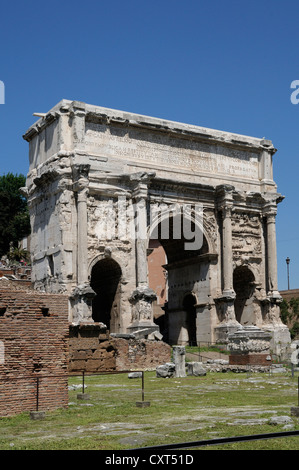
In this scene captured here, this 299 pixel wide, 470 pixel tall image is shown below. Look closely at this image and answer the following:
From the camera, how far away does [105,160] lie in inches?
1103

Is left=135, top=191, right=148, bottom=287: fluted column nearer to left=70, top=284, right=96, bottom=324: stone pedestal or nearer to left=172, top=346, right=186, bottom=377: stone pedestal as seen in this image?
left=70, top=284, right=96, bottom=324: stone pedestal

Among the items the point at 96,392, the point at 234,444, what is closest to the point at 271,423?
the point at 234,444

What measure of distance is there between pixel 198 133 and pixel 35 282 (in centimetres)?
954

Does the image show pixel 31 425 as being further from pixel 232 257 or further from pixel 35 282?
pixel 232 257

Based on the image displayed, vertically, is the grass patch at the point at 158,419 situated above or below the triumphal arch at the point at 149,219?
below

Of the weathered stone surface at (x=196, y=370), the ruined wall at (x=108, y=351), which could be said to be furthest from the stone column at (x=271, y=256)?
the weathered stone surface at (x=196, y=370)

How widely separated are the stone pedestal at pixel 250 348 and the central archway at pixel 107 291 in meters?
7.65

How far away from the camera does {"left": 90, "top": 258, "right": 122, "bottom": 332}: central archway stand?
1120 inches

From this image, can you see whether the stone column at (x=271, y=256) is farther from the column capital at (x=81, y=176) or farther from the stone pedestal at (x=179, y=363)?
the stone pedestal at (x=179, y=363)

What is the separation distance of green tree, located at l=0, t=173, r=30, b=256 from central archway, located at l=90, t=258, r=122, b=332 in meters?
24.4

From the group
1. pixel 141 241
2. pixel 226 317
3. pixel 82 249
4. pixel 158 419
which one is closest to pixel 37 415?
pixel 158 419

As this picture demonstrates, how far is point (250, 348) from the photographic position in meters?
21.1

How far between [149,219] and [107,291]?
3.50 m

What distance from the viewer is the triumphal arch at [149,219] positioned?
27234 mm
